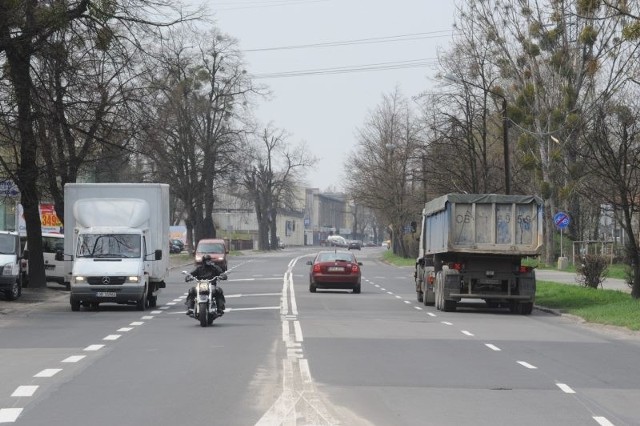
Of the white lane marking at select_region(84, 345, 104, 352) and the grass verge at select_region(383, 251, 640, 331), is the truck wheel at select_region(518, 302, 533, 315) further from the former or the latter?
the white lane marking at select_region(84, 345, 104, 352)

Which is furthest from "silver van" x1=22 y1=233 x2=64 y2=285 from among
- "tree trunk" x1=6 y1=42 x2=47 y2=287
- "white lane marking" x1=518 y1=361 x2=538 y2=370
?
"white lane marking" x1=518 y1=361 x2=538 y2=370

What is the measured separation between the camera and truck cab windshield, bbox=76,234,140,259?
2916 centimetres

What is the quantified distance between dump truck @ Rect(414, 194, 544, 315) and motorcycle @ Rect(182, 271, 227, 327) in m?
7.72

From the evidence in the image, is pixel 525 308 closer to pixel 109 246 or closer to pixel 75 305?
pixel 109 246

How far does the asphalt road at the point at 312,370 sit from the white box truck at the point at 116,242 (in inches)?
53.7

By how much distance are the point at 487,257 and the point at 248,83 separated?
53.5 meters

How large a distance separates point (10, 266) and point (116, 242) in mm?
4419

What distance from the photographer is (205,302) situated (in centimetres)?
2272

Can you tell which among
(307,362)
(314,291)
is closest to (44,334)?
(307,362)

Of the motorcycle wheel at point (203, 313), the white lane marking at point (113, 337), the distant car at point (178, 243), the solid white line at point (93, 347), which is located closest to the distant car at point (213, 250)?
the motorcycle wheel at point (203, 313)

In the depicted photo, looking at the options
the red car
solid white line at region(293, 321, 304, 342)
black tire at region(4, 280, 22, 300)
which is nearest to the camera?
solid white line at region(293, 321, 304, 342)

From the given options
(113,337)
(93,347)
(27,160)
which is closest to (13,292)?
(27,160)

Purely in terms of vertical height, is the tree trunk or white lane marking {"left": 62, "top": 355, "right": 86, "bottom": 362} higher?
the tree trunk

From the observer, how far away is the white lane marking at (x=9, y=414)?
10.1 metres
